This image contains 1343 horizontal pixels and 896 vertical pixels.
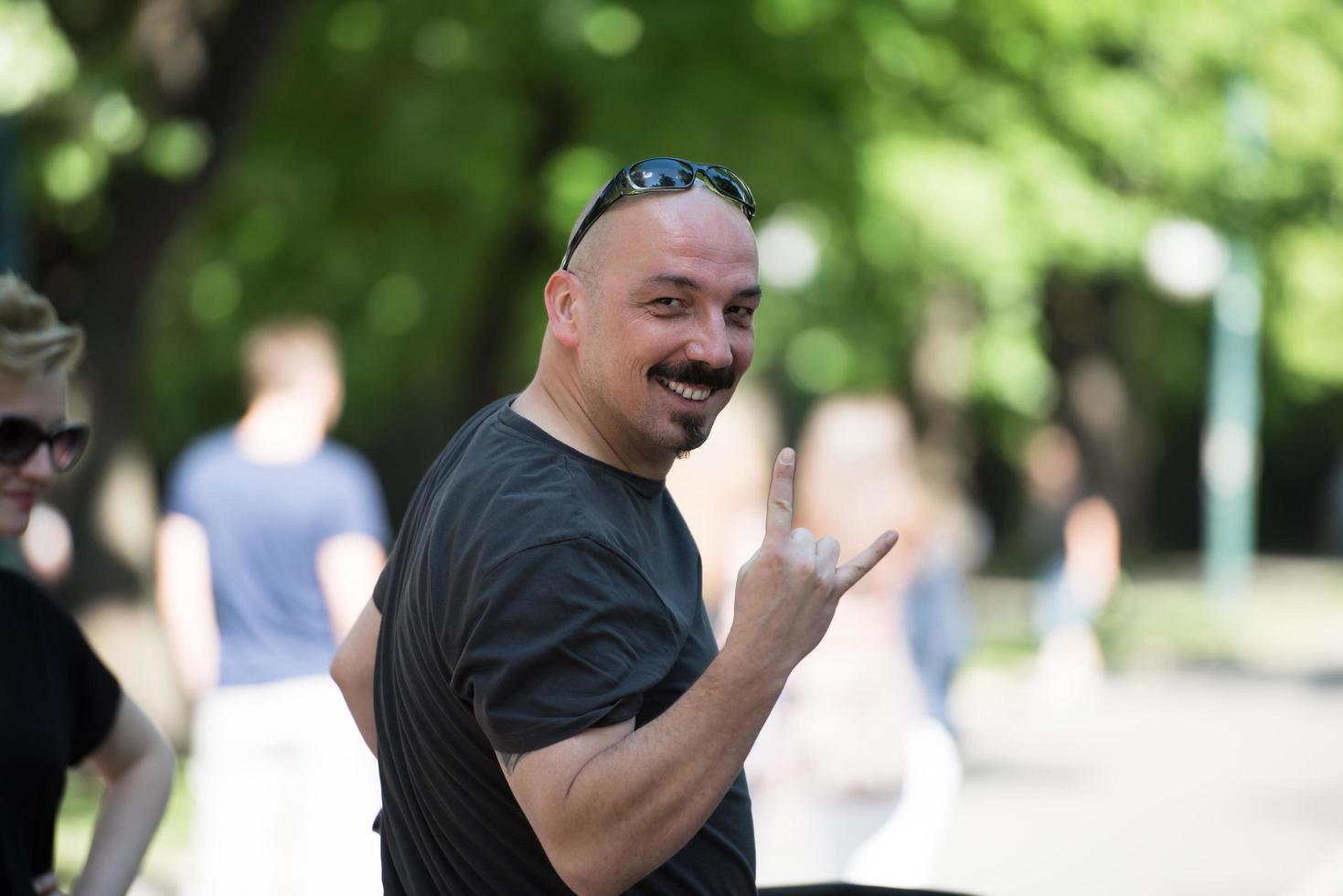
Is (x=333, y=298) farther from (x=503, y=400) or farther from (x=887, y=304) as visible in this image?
A: (x=503, y=400)

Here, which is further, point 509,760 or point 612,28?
point 612,28

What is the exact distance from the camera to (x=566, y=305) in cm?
245

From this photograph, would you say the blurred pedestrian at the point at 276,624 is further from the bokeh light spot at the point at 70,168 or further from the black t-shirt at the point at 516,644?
the bokeh light spot at the point at 70,168

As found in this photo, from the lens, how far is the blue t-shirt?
19.3ft

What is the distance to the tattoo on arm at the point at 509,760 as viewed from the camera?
2.08 meters

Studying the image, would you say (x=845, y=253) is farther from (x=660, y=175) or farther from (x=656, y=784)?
(x=656, y=784)

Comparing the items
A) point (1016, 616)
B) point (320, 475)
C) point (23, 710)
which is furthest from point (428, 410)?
point (23, 710)

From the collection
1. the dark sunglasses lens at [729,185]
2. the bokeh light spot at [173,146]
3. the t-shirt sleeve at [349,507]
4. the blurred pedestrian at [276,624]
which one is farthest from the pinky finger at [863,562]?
the bokeh light spot at [173,146]

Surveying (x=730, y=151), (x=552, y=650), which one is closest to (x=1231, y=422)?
(x=730, y=151)

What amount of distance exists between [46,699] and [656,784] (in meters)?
1.23

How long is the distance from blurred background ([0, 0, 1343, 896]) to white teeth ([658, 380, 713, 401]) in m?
3.14

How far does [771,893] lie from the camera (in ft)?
8.96

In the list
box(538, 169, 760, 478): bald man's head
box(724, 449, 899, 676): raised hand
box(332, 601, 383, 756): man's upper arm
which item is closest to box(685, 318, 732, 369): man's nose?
box(538, 169, 760, 478): bald man's head

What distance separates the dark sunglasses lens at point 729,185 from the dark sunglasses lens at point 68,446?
1183 mm
